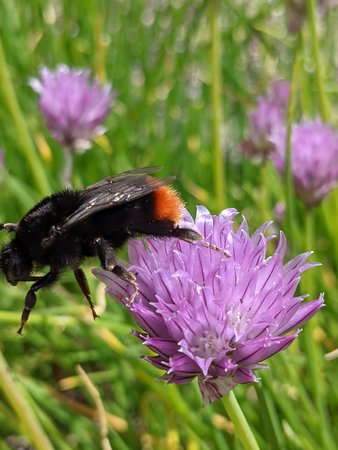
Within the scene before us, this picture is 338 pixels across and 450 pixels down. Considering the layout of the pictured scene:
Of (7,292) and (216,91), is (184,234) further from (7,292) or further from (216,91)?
(7,292)

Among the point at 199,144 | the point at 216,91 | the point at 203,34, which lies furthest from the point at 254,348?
the point at 203,34

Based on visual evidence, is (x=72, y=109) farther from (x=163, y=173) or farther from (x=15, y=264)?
(x=15, y=264)

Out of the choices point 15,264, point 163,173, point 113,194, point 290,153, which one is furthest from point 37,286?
point 163,173

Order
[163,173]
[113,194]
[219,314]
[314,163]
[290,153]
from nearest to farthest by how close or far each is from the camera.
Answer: [219,314], [113,194], [290,153], [314,163], [163,173]

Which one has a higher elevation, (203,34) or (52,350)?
(203,34)

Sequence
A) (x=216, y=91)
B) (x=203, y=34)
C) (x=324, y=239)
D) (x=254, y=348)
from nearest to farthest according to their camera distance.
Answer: (x=254, y=348), (x=216, y=91), (x=324, y=239), (x=203, y=34)

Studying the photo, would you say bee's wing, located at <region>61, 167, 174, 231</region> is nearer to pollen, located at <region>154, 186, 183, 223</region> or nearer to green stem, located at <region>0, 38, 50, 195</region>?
pollen, located at <region>154, 186, 183, 223</region>

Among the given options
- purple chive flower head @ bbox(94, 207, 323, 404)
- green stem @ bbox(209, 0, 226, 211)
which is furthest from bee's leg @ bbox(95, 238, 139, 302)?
green stem @ bbox(209, 0, 226, 211)
